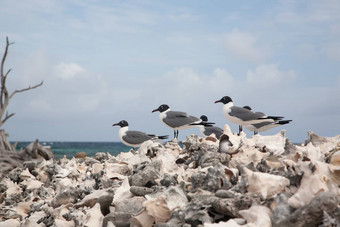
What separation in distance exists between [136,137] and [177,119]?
1.43 m

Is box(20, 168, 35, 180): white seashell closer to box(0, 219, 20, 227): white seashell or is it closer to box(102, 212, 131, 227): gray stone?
box(0, 219, 20, 227): white seashell

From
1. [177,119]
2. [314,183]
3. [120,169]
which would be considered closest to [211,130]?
[177,119]

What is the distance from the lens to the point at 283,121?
1196cm

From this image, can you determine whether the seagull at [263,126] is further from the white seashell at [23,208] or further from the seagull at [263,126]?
the white seashell at [23,208]

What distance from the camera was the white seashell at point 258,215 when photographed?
243 cm

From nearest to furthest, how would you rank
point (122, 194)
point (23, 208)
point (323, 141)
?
point (122, 194) < point (323, 141) < point (23, 208)

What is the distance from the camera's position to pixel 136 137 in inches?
481

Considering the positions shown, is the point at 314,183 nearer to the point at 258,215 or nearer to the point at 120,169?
the point at 258,215

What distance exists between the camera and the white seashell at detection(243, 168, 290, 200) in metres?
2.67

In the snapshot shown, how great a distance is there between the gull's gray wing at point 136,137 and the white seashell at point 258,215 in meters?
9.60

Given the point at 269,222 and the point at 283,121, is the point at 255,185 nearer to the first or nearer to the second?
the point at 269,222

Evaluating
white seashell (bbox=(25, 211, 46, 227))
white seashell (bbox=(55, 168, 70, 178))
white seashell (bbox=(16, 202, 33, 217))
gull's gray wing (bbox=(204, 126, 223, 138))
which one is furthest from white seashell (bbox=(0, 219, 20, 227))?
gull's gray wing (bbox=(204, 126, 223, 138))

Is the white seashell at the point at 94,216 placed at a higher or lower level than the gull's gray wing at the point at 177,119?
lower

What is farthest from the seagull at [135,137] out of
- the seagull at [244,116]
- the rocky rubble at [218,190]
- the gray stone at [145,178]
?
the gray stone at [145,178]
